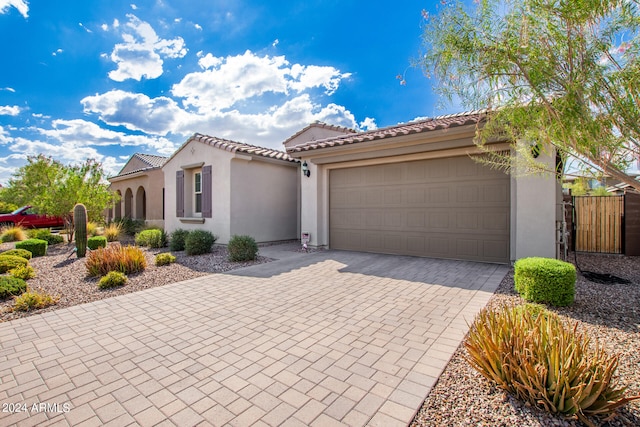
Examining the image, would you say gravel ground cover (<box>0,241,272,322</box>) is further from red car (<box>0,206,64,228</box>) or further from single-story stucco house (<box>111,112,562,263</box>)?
red car (<box>0,206,64,228</box>)

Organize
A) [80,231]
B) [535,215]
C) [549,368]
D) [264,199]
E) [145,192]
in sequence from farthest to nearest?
[145,192], [264,199], [80,231], [535,215], [549,368]

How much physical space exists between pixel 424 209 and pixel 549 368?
260 inches

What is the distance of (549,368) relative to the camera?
221cm

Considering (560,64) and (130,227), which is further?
(130,227)

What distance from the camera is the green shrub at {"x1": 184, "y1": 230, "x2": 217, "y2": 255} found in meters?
9.54

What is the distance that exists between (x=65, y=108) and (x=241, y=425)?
591 inches

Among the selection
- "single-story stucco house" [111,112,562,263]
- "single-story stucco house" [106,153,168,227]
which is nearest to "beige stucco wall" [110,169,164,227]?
"single-story stucco house" [106,153,168,227]

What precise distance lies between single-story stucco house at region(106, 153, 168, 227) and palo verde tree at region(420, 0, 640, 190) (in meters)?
16.0

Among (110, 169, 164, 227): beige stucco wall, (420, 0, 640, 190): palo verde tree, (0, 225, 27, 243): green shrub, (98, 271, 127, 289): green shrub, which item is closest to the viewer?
(420, 0, 640, 190): palo verde tree

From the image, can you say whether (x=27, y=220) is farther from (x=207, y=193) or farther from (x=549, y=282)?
(x=549, y=282)

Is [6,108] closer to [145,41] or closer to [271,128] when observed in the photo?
[145,41]

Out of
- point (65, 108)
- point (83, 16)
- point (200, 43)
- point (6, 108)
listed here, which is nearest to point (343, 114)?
point (200, 43)

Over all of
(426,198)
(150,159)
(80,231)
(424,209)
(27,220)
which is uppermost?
(150,159)

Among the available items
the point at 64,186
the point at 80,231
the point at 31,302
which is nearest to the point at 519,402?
the point at 31,302
